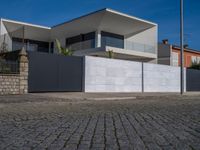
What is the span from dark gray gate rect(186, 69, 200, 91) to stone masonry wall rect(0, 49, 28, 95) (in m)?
19.8

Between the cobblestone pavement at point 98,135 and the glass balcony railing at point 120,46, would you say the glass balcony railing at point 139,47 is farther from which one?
the cobblestone pavement at point 98,135

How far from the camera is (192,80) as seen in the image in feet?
101

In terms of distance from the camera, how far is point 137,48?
3209 cm

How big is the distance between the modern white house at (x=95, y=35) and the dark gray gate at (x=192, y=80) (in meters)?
5.15

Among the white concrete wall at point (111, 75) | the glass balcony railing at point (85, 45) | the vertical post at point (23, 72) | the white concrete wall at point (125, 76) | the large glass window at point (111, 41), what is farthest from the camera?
the glass balcony railing at point (85, 45)

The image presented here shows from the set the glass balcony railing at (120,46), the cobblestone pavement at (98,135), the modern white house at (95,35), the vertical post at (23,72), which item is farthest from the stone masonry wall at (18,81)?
the glass balcony railing at (120,46)

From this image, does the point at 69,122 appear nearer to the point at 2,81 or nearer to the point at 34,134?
the point at 34,134

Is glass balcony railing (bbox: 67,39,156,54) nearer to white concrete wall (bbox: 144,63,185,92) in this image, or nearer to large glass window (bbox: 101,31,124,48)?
large glass window (bbox: 101,31,124,48)

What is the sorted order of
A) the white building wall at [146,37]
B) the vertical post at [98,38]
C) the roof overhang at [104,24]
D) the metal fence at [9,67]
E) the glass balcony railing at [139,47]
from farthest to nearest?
Result: the white building wall at [146,37], the glass balcony railing at [139,47], the vertical post at [98,38], the roof overhang at [104,24], the metal fence at [9,67]

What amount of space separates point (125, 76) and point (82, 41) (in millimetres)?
11939

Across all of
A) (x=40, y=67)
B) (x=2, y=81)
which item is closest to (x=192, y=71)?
(x=40, y=67)

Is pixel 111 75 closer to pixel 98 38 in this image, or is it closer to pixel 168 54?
pixel 98 38

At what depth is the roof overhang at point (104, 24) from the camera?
95.8 ft

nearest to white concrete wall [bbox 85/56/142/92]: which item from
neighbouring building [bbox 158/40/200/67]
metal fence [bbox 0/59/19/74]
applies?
metal fence [bbox 0/59/19/74]
